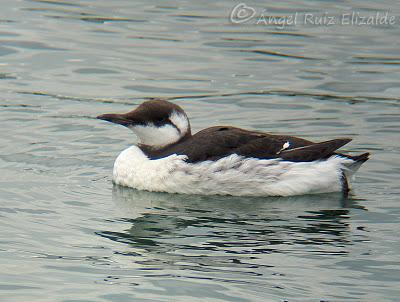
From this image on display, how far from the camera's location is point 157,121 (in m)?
11.4

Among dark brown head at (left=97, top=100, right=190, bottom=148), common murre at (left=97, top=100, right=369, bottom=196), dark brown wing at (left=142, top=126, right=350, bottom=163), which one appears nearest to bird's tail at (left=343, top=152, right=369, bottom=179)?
common murre at (left=97, top=100, right=369, bottom=196)

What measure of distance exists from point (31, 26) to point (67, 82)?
11.5 feet

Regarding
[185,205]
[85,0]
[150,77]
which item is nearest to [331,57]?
[150,77]

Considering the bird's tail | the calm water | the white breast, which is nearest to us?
the calm water

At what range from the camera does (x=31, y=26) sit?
19.1 metres

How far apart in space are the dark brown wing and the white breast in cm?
6

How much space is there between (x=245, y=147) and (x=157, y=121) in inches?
39.7

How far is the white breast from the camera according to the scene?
10914 mm

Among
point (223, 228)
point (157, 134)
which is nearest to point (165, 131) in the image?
point (157, 134)

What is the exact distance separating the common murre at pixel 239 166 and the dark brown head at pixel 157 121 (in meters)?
0.02

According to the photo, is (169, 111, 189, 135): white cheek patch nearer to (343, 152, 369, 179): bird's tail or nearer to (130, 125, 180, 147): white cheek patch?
(130, 125, 180, 147): white cheek patch

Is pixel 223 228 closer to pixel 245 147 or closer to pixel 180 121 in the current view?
pixel 245 147

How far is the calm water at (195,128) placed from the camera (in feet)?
26.7

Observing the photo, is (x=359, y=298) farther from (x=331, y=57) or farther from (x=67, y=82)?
(x=331, y=57)
